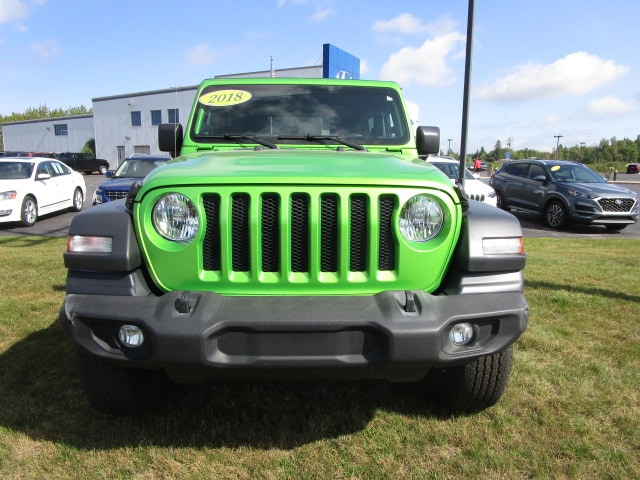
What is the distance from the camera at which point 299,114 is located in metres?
3.66

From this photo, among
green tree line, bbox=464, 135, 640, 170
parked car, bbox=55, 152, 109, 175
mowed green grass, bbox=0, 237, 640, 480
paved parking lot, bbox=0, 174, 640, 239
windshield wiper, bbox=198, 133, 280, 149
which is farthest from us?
green tree line, bbox=464, 135, 640, 170

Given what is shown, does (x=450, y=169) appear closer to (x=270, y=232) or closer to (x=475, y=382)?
(x=475, y=382)

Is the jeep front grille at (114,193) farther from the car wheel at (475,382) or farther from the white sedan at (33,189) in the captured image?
the car wheel at (475,382)

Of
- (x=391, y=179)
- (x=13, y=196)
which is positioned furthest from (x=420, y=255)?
(x=13, y=196)

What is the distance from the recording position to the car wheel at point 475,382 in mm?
2600

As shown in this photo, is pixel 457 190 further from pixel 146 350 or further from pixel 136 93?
pixel 136 93

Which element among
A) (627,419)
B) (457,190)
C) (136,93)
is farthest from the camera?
(136,93)

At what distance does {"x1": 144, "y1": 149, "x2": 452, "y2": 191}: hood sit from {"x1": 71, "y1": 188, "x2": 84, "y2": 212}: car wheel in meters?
12.4

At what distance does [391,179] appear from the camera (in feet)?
7.34

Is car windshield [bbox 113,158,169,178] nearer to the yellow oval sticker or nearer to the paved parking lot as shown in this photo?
the paved parking lot

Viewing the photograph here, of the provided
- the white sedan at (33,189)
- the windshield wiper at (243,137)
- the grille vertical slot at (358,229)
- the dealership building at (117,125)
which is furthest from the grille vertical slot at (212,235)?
the dealership building at (117,125)

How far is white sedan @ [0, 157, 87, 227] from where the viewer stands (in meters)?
10.8

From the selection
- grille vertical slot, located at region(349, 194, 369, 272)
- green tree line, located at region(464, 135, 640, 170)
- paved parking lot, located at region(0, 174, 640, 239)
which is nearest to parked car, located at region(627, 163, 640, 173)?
green tree line, located at region(464, 135, 640, 170)

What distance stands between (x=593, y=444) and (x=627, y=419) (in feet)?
1.28
